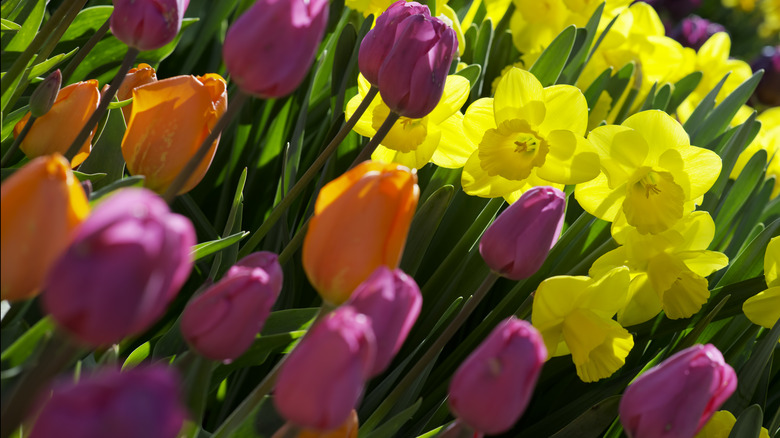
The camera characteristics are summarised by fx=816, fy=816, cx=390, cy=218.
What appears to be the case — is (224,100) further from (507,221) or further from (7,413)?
(7,413)

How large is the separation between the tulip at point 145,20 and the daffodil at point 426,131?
0.35 metres

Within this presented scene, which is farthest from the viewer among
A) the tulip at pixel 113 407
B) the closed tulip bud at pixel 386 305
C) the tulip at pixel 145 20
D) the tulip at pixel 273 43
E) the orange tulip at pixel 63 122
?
the orange tulip at pixel 63 122

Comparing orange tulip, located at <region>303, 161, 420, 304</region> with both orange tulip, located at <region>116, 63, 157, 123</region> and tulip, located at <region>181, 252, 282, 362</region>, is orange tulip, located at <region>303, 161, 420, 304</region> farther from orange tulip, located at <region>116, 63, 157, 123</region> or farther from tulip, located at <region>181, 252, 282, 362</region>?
orange tulip, located at <region>116, 63, 157, 123</region>

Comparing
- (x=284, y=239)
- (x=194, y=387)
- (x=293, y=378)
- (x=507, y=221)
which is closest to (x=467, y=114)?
(x=284, y=239)

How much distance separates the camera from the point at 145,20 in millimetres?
636

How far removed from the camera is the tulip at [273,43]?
533mm

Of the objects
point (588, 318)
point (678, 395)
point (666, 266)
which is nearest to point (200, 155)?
point (678, 395)

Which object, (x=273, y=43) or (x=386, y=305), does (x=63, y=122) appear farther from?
(x=386, y=305)

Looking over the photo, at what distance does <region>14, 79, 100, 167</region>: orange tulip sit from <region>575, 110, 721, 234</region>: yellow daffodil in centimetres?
58

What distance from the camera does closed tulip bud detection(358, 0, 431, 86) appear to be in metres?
0.77

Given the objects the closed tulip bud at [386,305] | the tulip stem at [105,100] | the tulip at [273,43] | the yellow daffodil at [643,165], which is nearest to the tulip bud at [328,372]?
the closed tulip bud at [386,305]

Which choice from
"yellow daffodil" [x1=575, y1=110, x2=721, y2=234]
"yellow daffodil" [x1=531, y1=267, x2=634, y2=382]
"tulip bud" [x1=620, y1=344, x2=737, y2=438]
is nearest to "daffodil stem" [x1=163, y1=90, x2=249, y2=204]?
"tulip bud" [x1=620, y1=344, x2=737, y2=438]

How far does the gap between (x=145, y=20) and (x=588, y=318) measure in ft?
1.86

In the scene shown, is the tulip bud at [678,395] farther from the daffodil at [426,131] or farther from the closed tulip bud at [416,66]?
the daffodil at [426,131]
